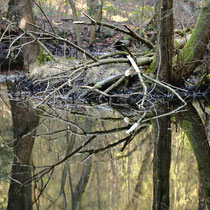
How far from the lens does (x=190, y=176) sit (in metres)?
2.52

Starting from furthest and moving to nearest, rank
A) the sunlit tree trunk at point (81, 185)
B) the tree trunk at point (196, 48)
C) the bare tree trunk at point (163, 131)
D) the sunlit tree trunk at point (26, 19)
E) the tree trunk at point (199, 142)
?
the sunlit tree trunk at point (26, 19), the tree trunk at point (196, 48), the tree trunk at point (199, 142), the bare tree trunk at point (163, 131), the sunlit tree trunk at point (81, 185)

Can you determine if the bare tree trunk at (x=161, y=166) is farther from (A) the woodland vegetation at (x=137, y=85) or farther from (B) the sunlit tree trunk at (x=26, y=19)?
(B) the sunlit tree trunk at (x=26, y=19)

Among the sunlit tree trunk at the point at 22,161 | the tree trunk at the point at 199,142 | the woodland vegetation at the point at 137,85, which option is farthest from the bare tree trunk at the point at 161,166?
the sunlit tree trunk at the point at 22,161

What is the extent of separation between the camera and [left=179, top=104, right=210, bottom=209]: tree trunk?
239 cm

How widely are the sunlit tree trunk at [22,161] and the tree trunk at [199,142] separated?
4.05ft

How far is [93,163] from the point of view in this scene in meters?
2.79

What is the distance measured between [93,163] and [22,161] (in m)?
0.65

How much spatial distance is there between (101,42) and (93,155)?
1399 cm

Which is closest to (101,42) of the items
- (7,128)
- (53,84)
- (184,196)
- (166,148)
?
(53,84)

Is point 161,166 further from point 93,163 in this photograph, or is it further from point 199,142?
point 199,142

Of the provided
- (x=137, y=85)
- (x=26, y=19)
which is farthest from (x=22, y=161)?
(x=26, y=19)

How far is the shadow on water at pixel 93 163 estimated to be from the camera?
2.08m

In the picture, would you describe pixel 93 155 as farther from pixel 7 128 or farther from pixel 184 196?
pixel 7 128

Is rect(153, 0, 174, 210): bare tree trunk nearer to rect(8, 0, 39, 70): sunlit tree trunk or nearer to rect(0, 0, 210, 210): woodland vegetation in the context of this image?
rect(0, 0, 210, 210): woodland vegetation
